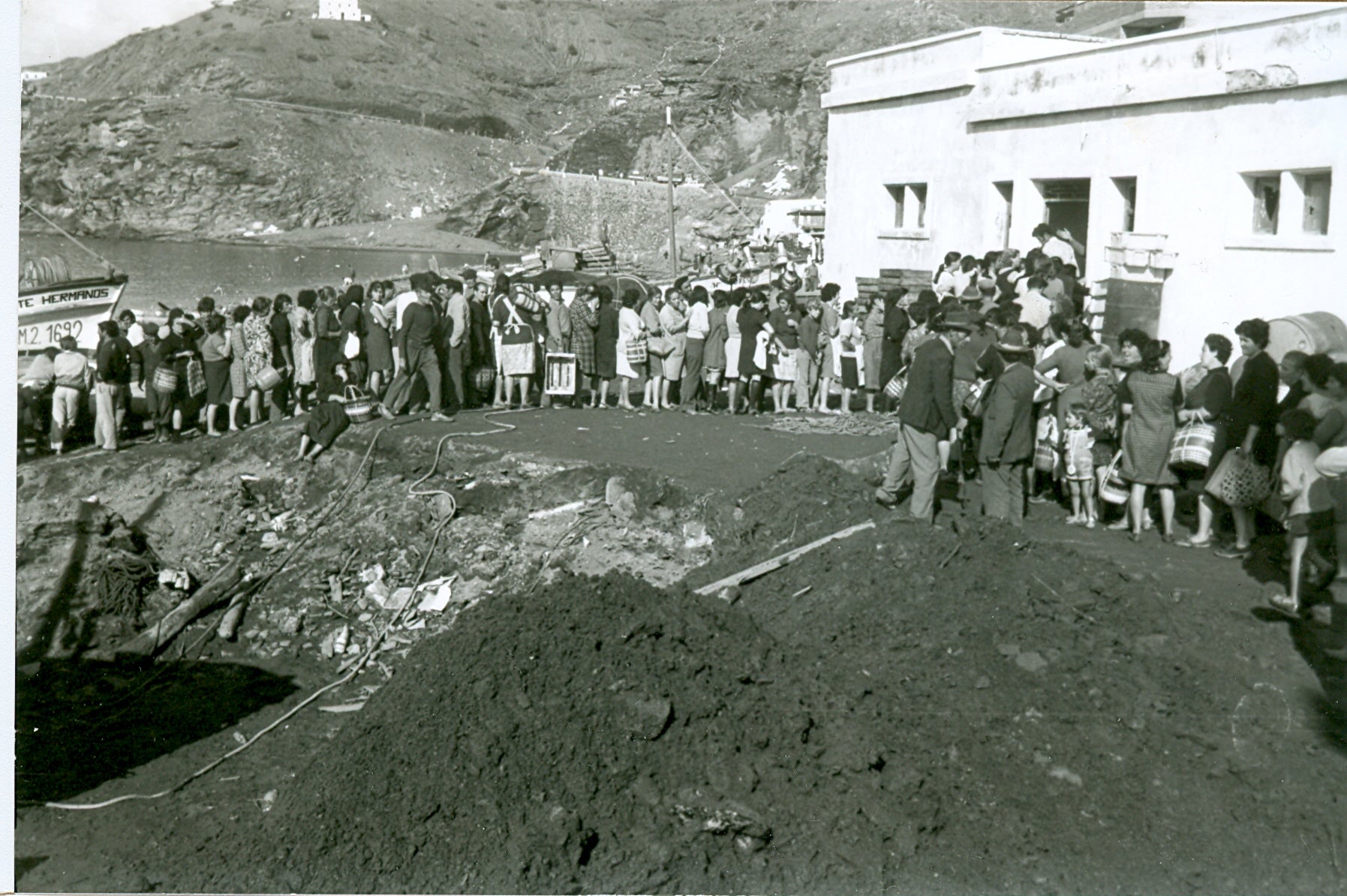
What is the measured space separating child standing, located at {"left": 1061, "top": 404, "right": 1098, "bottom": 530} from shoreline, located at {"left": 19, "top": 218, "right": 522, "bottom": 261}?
54880mm

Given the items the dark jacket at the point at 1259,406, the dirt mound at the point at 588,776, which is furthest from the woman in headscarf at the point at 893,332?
the dirt mound at the point at 588,776

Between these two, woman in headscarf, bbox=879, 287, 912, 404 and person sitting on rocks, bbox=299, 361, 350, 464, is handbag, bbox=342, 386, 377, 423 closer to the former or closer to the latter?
person sitting on rocks, bbox=299, 361, 350, 464

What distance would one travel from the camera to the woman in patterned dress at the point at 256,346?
14016 millimetres

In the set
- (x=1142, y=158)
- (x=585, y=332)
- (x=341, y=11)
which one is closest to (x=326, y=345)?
(x=585, y=332)

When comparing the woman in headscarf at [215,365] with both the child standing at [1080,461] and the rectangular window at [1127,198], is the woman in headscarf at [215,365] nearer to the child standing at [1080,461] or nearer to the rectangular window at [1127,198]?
the child standing at [1080,461]

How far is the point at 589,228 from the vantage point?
6538 centimetres

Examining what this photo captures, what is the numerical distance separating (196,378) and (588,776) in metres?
9.88

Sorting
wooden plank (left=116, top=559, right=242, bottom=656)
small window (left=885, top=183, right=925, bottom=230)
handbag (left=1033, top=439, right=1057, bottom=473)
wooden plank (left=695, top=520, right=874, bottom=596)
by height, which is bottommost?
wooden plank (left=116, top=559, right=242, bottom=656)

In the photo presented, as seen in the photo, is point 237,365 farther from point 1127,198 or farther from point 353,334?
point 1127,198

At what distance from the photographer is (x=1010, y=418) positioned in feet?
30.5

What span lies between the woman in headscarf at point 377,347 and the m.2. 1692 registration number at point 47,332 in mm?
6038

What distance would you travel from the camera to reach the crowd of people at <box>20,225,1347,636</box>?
9648 millimetres

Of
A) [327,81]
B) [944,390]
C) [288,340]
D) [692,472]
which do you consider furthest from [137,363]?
[327,81]

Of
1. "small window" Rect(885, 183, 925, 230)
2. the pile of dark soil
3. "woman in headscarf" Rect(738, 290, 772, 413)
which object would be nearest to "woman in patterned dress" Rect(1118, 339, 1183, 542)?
the pile of dark soil
